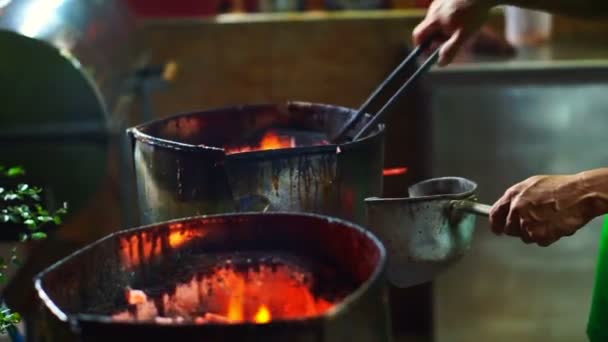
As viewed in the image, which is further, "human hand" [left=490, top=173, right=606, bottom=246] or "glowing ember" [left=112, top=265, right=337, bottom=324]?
"human hand" [left=490, top=173, right=606, bottom=246]

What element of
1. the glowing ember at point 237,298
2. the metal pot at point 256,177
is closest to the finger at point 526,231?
the metal pot at point 256,177

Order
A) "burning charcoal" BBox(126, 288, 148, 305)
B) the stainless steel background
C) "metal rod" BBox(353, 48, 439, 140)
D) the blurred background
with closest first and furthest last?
"burning charcoal" BBox(126, 288, 148, 305)
"metal rod" BBox(353, 48, 439, 140)
the blurred background
the stainless steel background

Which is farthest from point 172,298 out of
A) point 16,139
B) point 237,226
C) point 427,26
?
point 16,139

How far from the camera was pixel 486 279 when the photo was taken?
3.31 meters

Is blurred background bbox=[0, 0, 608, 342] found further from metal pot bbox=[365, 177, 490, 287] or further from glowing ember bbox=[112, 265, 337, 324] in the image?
glowing ember bbox=[112, 265, 337, 324]

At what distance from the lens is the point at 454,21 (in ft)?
6.17

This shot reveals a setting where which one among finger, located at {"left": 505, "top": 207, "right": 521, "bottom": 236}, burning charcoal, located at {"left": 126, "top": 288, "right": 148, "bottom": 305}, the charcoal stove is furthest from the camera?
finger, located at {"left": 505, "top": 207, "right": 521, "bottom": 236}

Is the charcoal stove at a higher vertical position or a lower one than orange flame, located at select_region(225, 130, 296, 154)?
lower

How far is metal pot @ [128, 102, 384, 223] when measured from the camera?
1.64 metres

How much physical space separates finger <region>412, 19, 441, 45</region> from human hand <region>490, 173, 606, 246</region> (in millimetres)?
489

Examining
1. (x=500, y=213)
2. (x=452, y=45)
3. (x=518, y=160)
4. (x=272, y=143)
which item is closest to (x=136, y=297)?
(x=500, y=213)

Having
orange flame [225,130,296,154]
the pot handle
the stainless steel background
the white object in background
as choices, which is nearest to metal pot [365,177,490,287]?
the pot handle

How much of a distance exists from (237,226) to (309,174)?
26cm

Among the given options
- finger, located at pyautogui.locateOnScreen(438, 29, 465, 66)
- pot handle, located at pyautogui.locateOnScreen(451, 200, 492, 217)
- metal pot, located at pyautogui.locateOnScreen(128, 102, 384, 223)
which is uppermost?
finger, located at pyautogui.locateOnScreen(438, 29, 465, 66)
